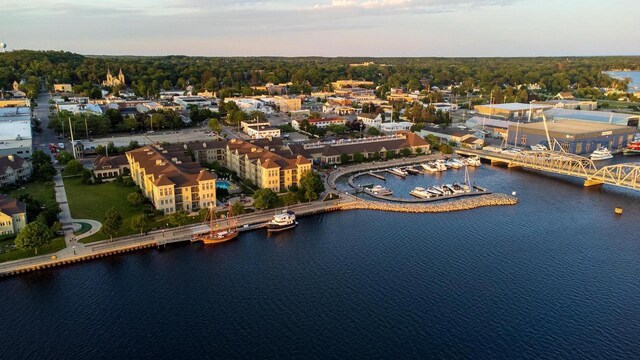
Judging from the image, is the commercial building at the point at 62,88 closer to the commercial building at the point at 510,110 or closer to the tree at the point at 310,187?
the tree at the point at 310,187

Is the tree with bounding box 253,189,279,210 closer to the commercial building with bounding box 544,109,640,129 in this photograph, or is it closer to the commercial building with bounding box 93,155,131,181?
the commercial building with bounding box 93,155,131,181

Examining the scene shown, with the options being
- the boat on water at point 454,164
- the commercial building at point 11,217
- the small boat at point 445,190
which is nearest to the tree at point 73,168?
the commercial building at point 11,217

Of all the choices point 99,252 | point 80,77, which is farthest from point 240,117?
point 80,77

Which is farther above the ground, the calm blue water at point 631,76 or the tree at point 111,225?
the calm blue water at point 631,76

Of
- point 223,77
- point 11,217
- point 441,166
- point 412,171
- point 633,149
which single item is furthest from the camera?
point 223,77

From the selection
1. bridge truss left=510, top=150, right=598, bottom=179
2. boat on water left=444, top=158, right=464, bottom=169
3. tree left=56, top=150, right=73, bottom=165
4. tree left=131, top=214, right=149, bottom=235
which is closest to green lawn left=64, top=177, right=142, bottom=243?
tree left=131, top=214, right=149, bottom=235

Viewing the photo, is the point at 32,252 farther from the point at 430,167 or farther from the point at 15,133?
the point at 430,167

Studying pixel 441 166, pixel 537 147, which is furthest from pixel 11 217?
pixel 537 147
